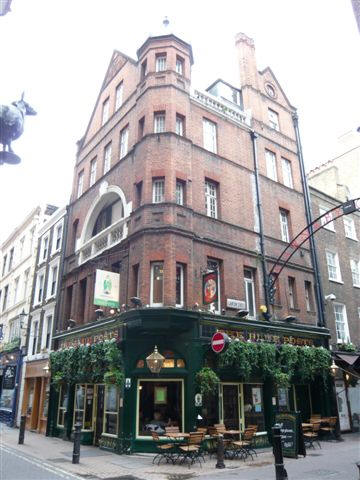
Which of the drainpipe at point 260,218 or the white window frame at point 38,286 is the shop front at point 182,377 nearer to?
the drainpipe at point 260,218

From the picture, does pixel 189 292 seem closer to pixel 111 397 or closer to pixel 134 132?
pixel 111 397

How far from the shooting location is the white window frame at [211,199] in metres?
18.5

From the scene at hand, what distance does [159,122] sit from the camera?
61.5 ft

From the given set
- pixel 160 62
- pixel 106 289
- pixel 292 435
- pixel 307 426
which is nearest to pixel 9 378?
pixel 106 289

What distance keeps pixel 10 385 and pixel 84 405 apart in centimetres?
1178

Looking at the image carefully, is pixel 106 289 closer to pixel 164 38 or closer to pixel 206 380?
pixel 206 380

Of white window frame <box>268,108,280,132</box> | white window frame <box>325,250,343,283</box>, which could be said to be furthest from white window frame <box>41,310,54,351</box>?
white window frame <box>268,108,280,132</box>

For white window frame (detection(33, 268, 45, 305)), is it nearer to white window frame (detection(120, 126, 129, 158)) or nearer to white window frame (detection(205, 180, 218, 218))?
white window frame (detection(120, 126, 129, 158))

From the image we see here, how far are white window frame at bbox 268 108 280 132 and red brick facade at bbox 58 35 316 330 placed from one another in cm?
29

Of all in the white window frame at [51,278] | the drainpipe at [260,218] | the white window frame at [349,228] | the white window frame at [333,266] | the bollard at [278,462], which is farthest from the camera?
the white window frame at [349,228]

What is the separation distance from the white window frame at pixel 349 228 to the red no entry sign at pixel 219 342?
50.6 ft

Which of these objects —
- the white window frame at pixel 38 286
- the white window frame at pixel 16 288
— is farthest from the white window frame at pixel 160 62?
the white window frame at pixel 16 288

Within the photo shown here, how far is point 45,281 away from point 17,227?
10303 mm

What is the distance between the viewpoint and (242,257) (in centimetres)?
1850
